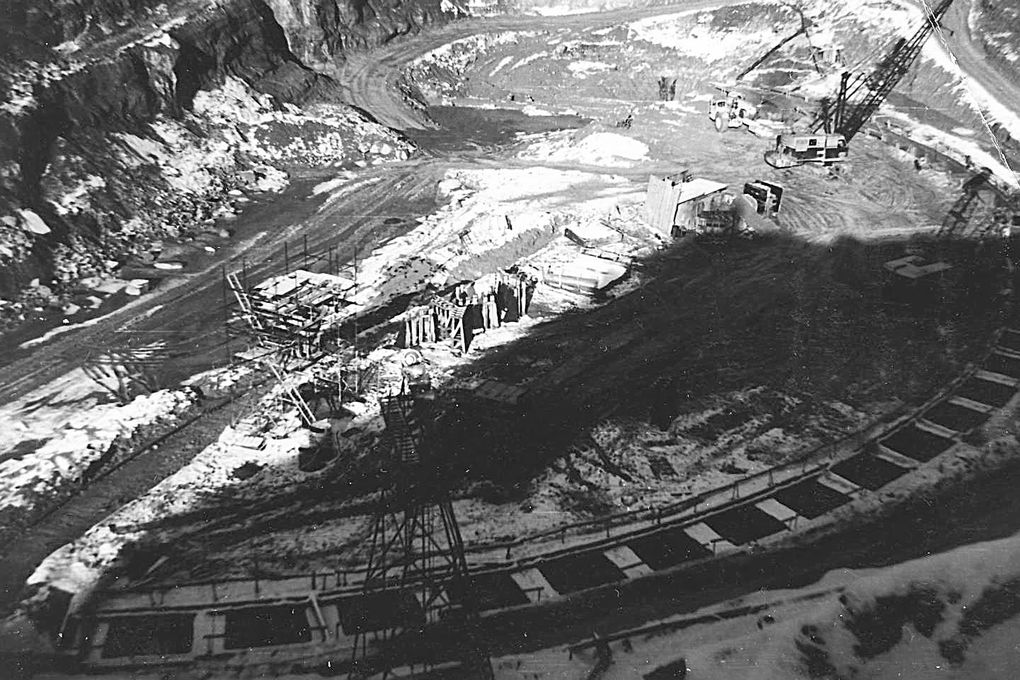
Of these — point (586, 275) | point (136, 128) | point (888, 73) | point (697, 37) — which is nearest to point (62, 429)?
point (586, 275)

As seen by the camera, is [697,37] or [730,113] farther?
[697,37]

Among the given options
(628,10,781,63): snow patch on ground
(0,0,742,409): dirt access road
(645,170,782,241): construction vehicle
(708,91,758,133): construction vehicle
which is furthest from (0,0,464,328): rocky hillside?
(628,10,781,63): snow patch on ground

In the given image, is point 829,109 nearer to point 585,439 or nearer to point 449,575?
point 585,439

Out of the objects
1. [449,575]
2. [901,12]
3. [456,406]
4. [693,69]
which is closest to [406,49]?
[693,69]

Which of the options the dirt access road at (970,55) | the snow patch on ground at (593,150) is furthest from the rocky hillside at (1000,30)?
the snow patch on ground at (593,150)

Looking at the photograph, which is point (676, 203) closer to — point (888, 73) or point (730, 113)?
point (730, 113)
